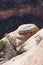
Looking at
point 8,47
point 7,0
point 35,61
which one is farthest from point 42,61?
point 7,0

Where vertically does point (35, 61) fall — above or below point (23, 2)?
below

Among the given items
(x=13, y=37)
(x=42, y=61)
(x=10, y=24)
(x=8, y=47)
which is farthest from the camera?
(x=10, y=24)

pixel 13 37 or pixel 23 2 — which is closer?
pixel 13 37

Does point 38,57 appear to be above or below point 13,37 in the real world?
below

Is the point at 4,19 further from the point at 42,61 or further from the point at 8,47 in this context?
the point at 42,61

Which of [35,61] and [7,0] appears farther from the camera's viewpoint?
[7,0]

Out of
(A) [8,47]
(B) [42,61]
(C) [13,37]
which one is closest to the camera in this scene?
(B) [42,61]

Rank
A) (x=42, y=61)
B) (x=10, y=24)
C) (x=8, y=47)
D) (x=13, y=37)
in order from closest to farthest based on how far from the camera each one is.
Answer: (x=42, y=61)
(x=8, y=47)
(x=13, y=37)
(x=10, y=24)

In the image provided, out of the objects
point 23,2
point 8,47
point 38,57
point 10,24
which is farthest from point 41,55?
point 23,2

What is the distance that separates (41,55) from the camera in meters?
6.73

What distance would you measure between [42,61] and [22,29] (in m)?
4.56

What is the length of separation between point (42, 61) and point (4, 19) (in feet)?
79.0

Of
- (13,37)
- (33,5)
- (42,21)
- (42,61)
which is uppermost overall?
(33,5)

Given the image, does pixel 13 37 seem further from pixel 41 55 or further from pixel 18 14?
pixel 18 14
